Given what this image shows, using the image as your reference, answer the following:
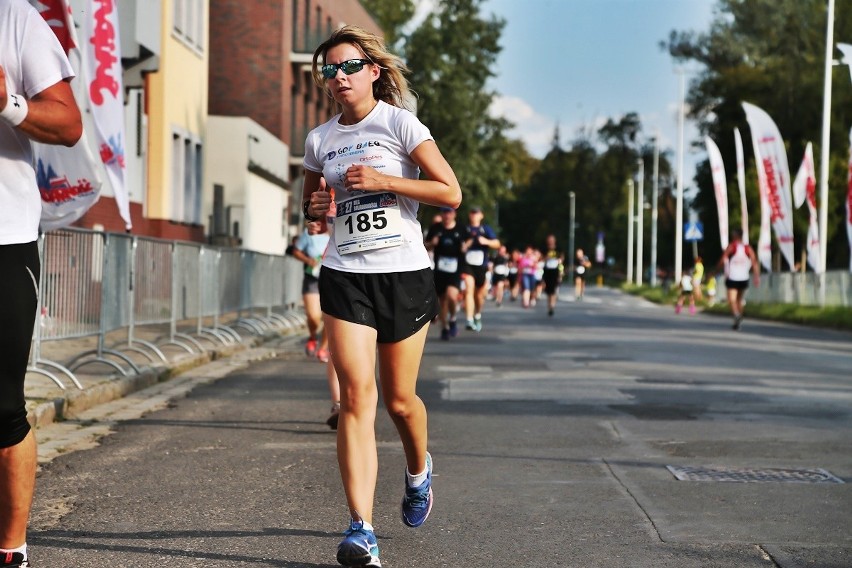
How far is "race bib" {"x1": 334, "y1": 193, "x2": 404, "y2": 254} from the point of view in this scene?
561 centimetres

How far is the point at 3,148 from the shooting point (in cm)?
465

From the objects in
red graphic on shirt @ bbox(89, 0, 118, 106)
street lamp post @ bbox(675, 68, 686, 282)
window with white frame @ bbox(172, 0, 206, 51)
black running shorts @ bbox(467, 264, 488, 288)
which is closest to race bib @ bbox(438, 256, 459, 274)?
black running shorts @ bbox(467, 264, 488, 288)

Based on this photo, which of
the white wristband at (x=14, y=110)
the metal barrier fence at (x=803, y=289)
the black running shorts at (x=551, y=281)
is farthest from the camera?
the black running shorts at (x=551, y=281)

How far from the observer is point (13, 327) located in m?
4.62

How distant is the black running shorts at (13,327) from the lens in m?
4.61

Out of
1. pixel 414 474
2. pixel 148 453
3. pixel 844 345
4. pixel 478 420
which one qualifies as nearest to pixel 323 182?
pixel 414 474

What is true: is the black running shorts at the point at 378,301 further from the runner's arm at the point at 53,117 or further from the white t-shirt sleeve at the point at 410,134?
the runner's arm at the point at 53,117

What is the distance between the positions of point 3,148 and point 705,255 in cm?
8181

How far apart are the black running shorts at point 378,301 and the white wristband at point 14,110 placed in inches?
59.4

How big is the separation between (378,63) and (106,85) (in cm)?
870

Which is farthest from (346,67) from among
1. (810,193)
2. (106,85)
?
(810,193)

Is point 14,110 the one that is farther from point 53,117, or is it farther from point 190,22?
point 190,22

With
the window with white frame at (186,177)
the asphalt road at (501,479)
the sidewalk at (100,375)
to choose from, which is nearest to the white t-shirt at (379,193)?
the asphalt road at (501,479)

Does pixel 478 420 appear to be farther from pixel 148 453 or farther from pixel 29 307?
pixel 29 307
